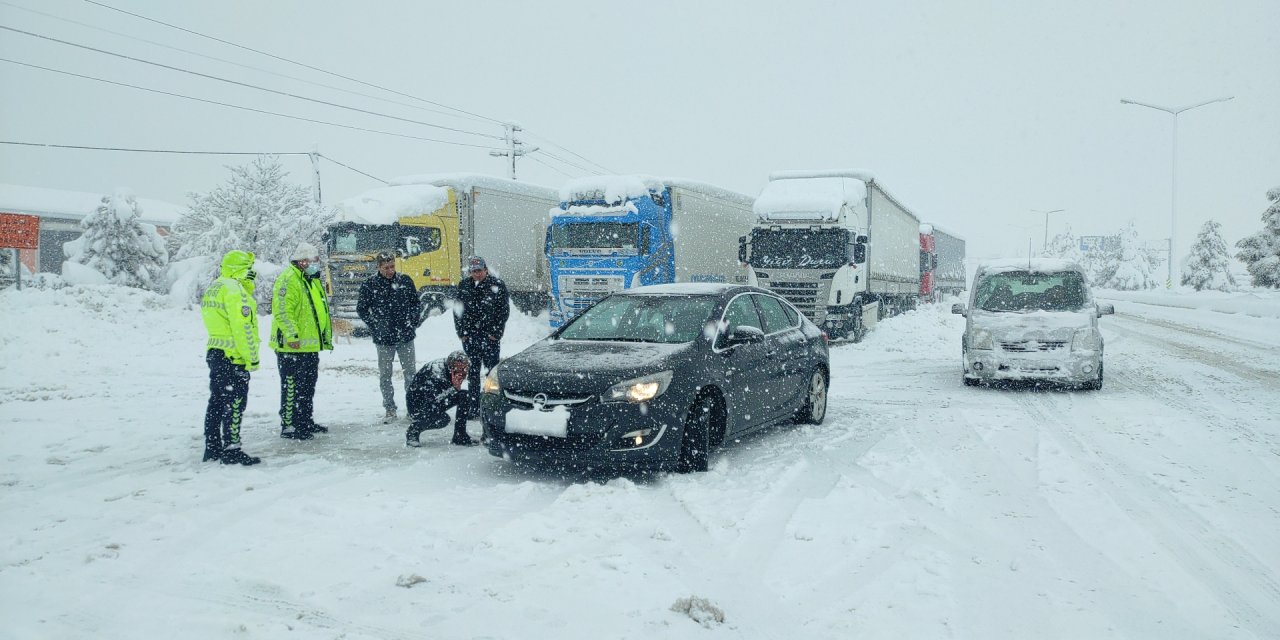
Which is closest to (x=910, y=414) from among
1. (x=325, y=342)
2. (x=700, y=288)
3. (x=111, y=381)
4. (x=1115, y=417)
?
(x=1115, y=417)

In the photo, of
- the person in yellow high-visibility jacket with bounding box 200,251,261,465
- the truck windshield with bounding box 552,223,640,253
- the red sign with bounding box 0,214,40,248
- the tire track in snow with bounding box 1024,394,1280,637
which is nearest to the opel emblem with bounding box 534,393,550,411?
the person in yellow high-visibility jacket with bounding box 200,251,261,465

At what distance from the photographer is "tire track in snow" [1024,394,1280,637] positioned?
12.4 ft

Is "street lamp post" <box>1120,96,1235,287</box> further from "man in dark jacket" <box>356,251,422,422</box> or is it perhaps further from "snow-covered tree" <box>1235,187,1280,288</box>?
"man in dark jacket" <box>356,251,422,422</box>

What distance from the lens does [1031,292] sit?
1114 centimetres

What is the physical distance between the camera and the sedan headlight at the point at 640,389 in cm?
576

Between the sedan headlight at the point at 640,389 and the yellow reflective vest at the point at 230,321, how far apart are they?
9.47 feet

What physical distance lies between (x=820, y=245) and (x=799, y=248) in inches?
17.2

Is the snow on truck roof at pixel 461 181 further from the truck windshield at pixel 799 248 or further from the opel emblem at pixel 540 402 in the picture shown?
the opel emblem at pixel 540 402

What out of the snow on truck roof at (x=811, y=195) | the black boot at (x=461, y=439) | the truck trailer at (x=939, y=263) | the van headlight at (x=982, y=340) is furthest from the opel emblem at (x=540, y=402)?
the truck trailer at (x=939, y=263)

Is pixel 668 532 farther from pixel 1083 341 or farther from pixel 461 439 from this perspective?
pixel 1083 341

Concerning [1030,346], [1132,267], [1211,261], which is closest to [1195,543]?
[1030,346]

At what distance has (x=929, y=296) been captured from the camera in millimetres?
36250

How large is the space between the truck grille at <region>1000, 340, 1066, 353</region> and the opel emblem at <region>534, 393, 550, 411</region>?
23.2 ft

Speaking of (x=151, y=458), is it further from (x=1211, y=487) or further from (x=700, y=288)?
(x=1211, y=487)
